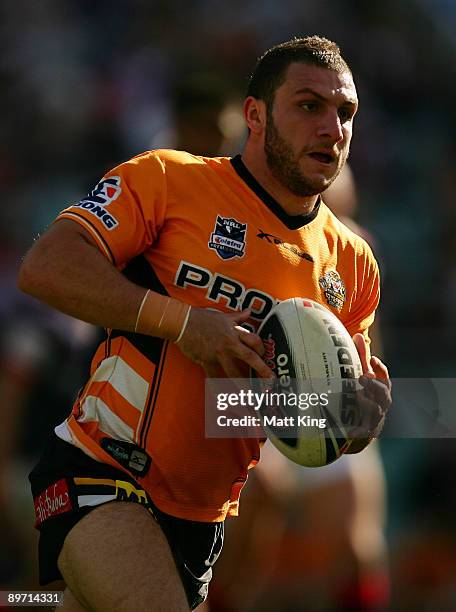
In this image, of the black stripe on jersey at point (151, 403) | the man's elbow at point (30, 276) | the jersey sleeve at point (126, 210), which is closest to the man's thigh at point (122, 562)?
the black stripe on jersey at point (151, 403)

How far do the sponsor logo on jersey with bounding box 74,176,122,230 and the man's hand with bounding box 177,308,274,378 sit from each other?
464 millimetres

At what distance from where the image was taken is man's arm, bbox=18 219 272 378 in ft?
11.9

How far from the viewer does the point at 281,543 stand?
280 inches

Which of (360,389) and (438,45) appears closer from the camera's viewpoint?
(360,389)

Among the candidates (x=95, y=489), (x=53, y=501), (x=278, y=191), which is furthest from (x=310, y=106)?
(x=53, y=501)

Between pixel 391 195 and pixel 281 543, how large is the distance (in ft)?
13.5

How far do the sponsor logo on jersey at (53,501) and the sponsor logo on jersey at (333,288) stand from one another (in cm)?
121

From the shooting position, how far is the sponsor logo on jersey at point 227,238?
4.05 metres

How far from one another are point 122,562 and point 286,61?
6.53ft

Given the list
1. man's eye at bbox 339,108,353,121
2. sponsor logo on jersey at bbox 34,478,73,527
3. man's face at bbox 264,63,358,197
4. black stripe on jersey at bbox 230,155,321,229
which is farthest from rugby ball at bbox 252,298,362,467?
man's eye at bbox 339,108,353,121

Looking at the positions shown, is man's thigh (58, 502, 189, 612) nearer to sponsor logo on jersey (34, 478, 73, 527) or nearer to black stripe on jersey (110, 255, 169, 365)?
sponsor logo on jersey (34, 478, 73, 527)

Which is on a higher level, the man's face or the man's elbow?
the man's face

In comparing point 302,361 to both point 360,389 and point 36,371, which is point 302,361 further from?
point 36,371

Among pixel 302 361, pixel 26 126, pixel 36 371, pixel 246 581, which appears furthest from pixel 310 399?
pixel 26 126
